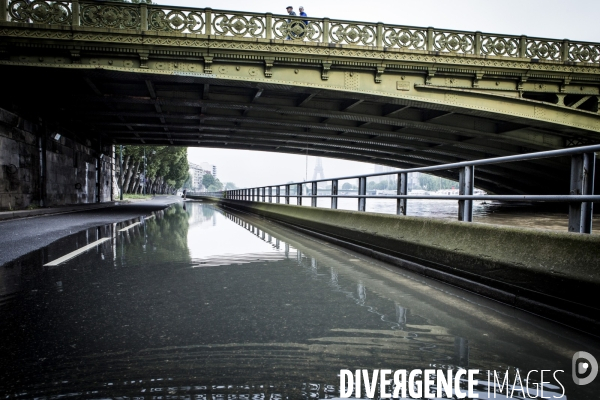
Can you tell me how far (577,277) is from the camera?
386 centimetres

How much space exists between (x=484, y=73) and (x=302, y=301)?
20.4 meters

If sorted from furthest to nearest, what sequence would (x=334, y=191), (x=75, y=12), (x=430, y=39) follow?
(x=430, y=39)
(x=75, y=12)
(x=334, y=191)

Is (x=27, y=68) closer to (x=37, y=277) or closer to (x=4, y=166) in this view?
(x=4, y=166)

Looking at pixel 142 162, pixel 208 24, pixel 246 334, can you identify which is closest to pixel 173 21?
pixel 208 24

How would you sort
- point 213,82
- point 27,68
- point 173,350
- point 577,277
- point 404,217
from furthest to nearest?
point 213,82 < point 27,68 < point 404,217 < point 577,277 < point 173,350

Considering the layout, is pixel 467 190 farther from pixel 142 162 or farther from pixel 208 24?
pixel 142 162

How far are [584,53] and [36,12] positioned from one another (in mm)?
26886

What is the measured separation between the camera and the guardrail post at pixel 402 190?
27.8 feet

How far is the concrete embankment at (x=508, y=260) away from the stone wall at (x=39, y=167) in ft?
58.8

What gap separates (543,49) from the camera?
2166 cm

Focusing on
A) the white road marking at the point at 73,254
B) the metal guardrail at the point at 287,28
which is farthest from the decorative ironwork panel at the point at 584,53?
the white road marking at the point at 73,254

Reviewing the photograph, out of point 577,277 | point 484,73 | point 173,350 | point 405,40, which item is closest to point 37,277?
point 173,350

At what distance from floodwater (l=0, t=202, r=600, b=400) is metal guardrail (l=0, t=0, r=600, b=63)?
15349mm

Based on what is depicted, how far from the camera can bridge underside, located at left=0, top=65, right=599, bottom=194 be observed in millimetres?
20031
